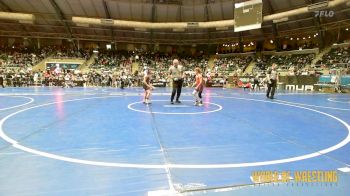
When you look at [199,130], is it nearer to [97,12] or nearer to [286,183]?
[286,183]

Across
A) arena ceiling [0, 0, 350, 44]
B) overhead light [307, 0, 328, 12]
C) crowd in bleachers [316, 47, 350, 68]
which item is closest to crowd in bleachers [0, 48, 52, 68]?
arena ceiling [0, 0, 350, 44]

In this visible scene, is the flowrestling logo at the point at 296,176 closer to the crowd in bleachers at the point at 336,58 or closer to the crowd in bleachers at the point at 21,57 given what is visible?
the crowd in bleachers at the point at 336,58

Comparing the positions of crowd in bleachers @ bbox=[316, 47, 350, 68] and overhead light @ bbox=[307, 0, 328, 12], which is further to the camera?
crowd in bleachers @ bbox=[316, 47, 350, 68]

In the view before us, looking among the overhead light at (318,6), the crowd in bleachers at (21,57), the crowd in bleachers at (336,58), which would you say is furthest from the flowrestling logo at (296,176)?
the crowd in bleachers at (21,57)

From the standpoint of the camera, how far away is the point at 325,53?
35.0 m

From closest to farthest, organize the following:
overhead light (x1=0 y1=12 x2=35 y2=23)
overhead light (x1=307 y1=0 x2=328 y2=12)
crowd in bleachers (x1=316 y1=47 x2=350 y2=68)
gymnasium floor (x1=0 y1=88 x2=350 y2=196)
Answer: gymnasium floor (x1=0 y1=88 x2=350 y2=196), overhead light (x1=307 y1=0 x2=328 y2=12), crowd in bleachers (x1=316 y1=47 x2=350 y2=68), overhead light (x1=0 y1=12 x2=35 y2=23)

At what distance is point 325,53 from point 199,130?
3501cm

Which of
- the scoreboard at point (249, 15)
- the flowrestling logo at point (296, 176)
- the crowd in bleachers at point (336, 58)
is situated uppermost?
the scoreboard at point (249, 15)

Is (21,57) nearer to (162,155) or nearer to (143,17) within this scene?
(143,17)

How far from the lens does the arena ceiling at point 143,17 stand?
34125 mm

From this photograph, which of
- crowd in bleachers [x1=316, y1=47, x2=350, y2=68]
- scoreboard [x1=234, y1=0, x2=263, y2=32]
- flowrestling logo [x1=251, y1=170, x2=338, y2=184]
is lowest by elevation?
flowrestling logo [x1=251, y1=170, x2=338, y2=184]

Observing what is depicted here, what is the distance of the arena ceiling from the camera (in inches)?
1344

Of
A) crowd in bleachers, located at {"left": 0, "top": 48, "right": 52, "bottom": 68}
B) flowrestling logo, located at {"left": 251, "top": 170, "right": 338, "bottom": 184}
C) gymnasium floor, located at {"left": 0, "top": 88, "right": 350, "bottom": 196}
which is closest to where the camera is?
gymnasium floor, located at {"left": 0, "top": 88, "right": 350, "bottom": 196}

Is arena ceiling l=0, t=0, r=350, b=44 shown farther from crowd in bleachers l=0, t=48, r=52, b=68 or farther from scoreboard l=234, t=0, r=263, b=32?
scoreboard l=234, t=0, r=263, b=32
